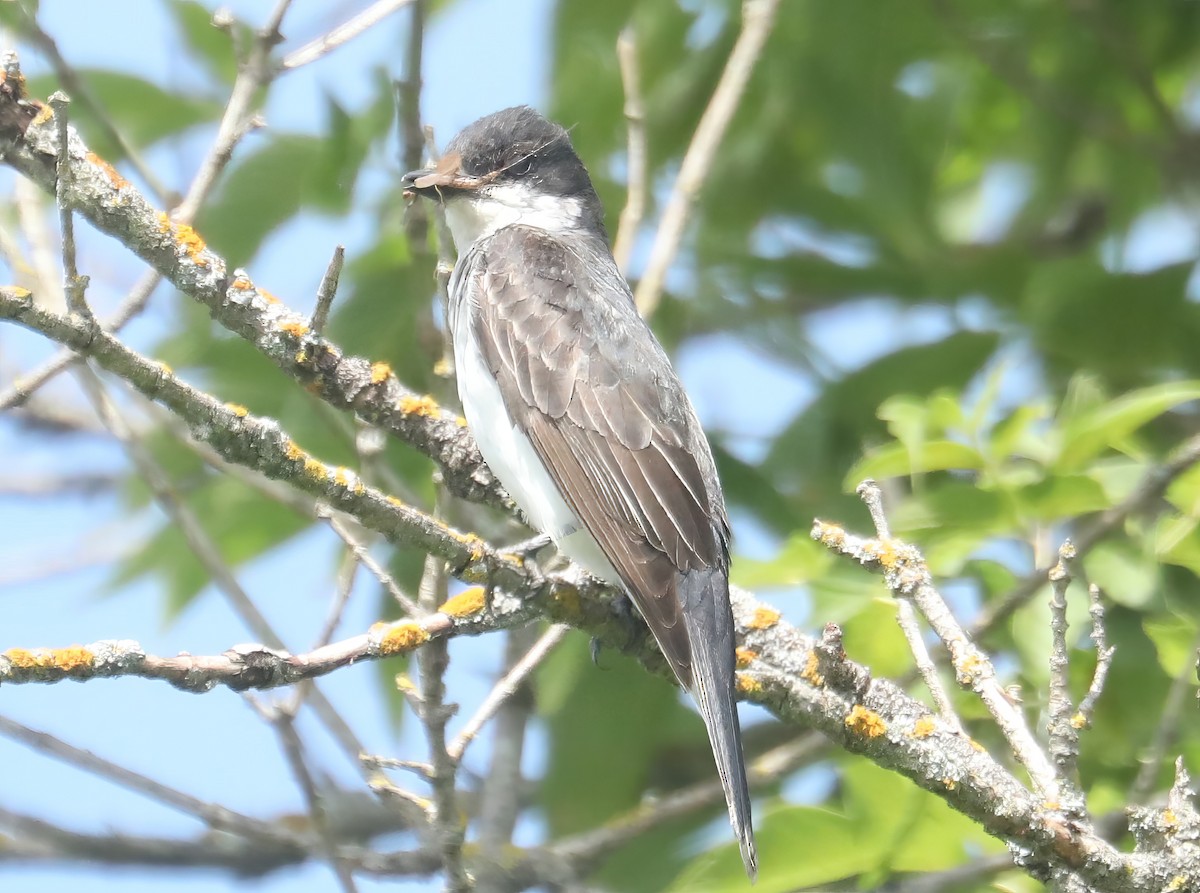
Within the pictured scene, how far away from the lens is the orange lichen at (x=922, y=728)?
269 cm

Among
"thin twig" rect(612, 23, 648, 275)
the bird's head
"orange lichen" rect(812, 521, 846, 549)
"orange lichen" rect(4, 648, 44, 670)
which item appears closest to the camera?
"orange lichen" rect(4, 648, 44, 670)

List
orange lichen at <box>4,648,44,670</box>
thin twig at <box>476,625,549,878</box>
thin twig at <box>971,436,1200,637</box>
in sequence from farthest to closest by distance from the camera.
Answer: thin twig at <box>476,625,549,878</box>
thin twig at <box>971,436,1200,637</box>
orange lichen at <box>4,648,44,670</box>

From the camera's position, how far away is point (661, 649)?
9.90ft

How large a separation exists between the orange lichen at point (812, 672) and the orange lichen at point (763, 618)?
0.56 ft

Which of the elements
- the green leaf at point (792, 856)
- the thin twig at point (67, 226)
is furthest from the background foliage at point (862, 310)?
the thin twig at point (67, 226)

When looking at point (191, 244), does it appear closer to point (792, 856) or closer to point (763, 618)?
point (763, 618)

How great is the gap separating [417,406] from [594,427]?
0.75 metres

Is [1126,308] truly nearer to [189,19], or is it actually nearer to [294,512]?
[294,512]

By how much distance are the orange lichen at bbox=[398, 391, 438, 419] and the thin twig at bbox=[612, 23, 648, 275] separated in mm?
1241

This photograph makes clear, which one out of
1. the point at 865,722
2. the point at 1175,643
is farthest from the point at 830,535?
the point at 1175,643

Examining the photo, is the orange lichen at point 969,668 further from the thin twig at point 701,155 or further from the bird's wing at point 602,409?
the thin twig at point 701,155

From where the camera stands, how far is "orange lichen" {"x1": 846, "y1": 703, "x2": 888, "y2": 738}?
2.71 metres

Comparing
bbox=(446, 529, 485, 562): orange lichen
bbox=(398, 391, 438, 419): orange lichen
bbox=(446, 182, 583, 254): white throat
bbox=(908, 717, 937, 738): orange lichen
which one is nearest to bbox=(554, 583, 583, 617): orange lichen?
bbox=(446, 529, 485, 562): orange lichen

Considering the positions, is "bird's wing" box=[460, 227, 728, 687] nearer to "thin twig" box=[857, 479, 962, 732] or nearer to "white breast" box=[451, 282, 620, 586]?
"white breast" box=[451, 282, 620, 586]
